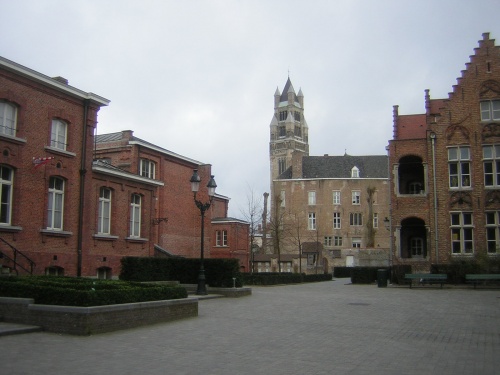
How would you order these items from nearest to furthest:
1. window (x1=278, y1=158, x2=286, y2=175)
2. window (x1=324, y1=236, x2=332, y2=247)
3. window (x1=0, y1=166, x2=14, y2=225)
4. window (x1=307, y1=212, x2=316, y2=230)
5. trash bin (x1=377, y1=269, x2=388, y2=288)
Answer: window (x1=0, y1=166, x2=14, y2=225) < trash bin (x1=377, y1=269, x2=388, y2=288) < window (x1=324, y1=236, x2=332, y2=247) < window (x1=307, y1=212, x2=316, y2=230) < window (x1=278, y1=158, x2=286, y2=175)

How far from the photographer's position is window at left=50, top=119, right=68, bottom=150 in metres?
23.3

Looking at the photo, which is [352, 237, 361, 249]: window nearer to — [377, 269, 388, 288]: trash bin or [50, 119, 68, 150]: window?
[377, 269, 388, 288]: trash bin

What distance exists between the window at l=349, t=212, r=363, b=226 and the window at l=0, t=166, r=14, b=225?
66612 millimetres

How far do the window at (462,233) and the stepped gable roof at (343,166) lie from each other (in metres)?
49.3

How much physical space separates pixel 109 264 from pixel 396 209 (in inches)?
776

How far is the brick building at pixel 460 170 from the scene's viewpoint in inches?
1305

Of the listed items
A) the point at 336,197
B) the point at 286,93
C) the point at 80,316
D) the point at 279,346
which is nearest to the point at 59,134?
the point at 80,316

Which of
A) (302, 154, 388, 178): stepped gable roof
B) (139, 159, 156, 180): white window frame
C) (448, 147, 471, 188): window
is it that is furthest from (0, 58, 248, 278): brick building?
(302, 154, 388, 178): stepped gable roof

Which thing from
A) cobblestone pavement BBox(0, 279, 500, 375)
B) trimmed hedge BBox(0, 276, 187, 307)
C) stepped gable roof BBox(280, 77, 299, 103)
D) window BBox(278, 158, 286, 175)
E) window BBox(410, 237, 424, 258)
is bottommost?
cobblestone pavement BBox(0, 279, 500, 375)

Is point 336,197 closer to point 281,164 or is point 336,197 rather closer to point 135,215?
point 135,215

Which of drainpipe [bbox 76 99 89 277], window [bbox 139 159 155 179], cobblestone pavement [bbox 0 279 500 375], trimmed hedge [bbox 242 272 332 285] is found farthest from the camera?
window [bbox 139 159 155 179]

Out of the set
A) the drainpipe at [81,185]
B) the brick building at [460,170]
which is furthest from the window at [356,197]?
the drainpipe at [81,185]

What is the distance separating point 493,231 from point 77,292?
28.8 m

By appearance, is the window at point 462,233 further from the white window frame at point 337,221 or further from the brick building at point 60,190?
the white window frame at point 337,221
